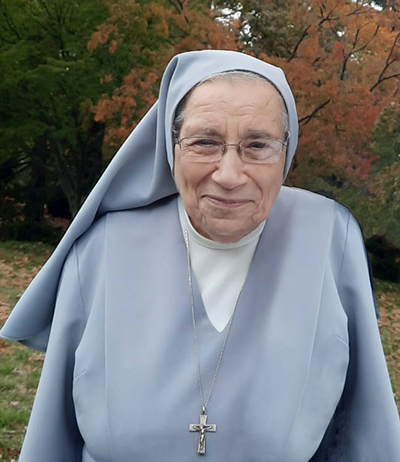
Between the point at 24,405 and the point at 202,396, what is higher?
the point at 202,396

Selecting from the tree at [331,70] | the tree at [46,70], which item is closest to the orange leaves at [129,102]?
the tree at [46,70]

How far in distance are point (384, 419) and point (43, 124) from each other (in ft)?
34.9

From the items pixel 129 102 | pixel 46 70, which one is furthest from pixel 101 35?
pixel 129 102

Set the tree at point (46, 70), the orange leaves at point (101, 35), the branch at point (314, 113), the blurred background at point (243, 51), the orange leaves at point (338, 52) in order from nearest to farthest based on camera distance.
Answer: the branch at point (314, 113)
the blurred background at point (243, 51)
the orange leaves at point (338, 52)
the orange leaves at point (101, 35)
the tree at point (46, 70)

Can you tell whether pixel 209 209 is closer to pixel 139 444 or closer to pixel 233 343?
pixel 233 343

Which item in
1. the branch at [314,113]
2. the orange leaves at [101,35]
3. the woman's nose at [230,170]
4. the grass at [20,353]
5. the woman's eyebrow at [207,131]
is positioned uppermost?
the orange leaves at [101,35]

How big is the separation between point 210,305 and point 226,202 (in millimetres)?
275

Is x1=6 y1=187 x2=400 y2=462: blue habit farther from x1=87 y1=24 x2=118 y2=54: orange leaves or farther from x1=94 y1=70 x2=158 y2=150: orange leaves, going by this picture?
x1=87 y1=24 x2=118 y2=54: orange leaves

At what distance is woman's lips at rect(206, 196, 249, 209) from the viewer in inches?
56.0

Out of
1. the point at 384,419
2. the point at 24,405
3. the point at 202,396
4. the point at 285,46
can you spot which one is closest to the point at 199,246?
the point at 202,396

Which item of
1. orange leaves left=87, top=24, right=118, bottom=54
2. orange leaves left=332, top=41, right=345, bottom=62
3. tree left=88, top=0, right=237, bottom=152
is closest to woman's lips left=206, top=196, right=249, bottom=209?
tree left=88, top=0, right=237, bottom=152

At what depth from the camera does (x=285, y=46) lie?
414 inches

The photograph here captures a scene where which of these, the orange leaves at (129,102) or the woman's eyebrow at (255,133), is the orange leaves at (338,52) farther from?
the woman's eyebrow at (255,133)

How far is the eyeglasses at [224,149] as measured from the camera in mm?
1401
